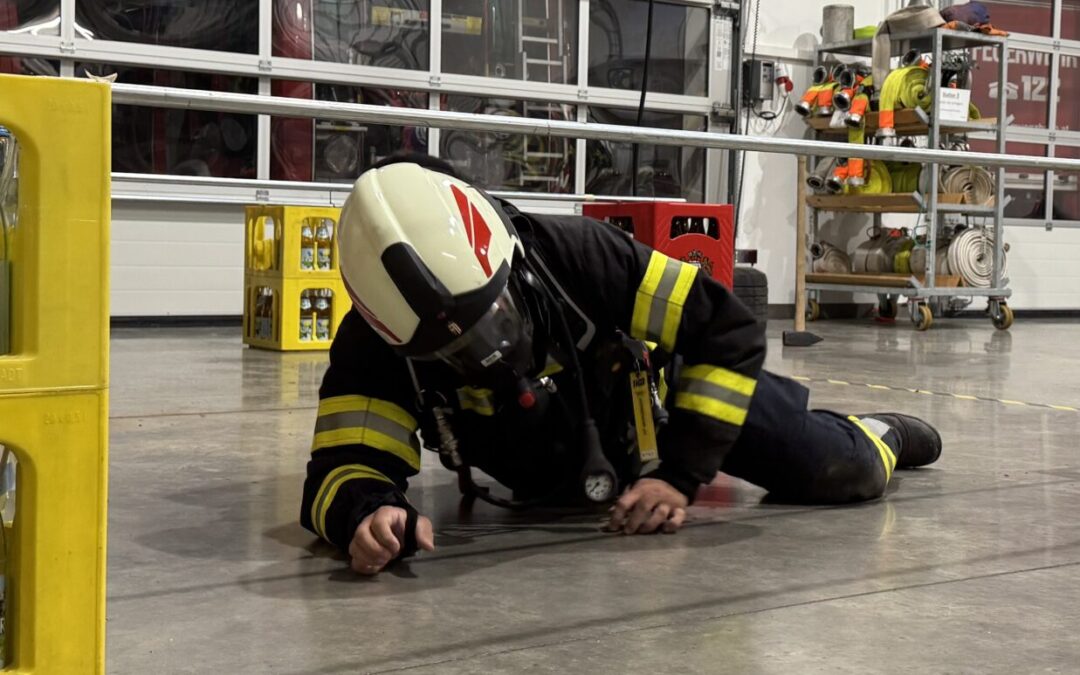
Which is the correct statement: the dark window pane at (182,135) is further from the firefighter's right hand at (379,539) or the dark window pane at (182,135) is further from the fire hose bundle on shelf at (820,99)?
the firefighter's right hand at (379,539)

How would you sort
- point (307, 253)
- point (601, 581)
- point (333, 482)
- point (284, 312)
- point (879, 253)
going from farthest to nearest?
1. point (879, 253)
2. point (307, 253)
3. point (284, 312)
4. point (333, 482)
5. point (601, 581)

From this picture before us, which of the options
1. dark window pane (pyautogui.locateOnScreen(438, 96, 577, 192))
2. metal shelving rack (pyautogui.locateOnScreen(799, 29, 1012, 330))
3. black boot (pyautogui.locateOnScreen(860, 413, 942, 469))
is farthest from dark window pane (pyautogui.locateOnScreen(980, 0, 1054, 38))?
black boot (pyautogui.locateOnScreen(860, 413, 942, 469))

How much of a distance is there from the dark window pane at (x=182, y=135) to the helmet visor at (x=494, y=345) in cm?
687

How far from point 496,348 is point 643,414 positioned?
0.51m

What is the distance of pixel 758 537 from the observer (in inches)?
101

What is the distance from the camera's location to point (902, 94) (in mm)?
9859

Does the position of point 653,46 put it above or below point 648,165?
above

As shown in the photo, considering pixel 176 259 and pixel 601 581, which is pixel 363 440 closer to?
pixel 601 581

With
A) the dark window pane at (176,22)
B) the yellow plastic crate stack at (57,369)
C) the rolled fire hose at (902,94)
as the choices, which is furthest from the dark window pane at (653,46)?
the yellow plastic crate stack at (57,369)

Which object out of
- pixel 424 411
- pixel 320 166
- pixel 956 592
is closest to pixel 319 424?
pixel 424 411

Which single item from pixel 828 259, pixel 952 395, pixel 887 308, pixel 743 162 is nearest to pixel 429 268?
pixel 952 395

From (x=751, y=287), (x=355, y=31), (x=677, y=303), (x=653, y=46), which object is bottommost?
(x=751, y=287)

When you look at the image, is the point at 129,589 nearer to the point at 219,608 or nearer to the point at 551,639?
the point at 219,608

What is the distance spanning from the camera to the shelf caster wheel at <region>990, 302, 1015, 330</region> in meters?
9.96
